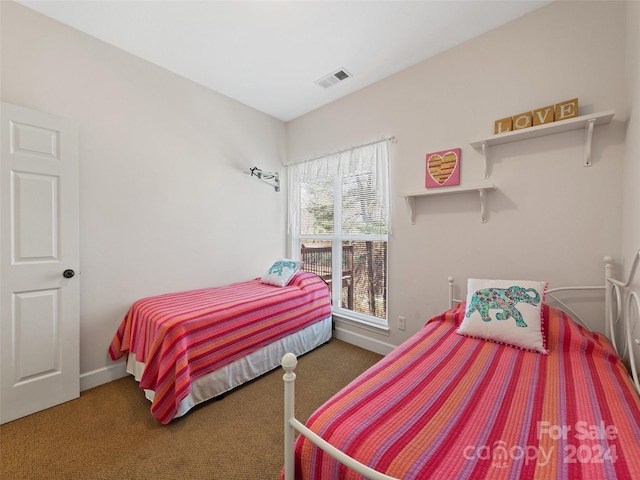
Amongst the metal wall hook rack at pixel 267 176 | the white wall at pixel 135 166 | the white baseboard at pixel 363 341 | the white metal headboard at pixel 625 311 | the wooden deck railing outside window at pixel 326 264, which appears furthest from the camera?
the metal wall hook rack at pixel 267 176

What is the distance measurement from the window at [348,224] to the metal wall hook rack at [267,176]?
0.64ft

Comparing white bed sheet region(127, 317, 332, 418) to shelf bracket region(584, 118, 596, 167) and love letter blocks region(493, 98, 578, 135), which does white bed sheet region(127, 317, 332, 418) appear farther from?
shelf bracket region(584, 118, 596, 167)

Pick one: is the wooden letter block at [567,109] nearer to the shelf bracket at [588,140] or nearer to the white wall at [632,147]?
the shelf bracket at [588,140]

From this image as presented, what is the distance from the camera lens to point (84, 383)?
2.07m

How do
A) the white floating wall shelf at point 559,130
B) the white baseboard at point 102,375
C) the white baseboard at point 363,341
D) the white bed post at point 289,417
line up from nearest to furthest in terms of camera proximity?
1. the white bed post at point 289,417
2. the white floating wall shelf at point 559,130
3. the white baseboard at point 102,375
4. the white baseboard at point 363,341

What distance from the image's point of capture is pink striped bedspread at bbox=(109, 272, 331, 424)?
1708 mm

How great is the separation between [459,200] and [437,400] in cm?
168

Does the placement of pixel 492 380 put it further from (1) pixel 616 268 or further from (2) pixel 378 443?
(1) pixel 616 268

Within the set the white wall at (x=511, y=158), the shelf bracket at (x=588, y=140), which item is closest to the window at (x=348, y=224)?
the white wall at (x=511, y=158)

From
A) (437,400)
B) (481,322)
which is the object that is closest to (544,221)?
(481,322)

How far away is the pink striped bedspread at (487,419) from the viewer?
2.29ft

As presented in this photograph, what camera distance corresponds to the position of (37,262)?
180cm

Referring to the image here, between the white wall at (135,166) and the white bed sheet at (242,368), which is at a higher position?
the white wall at (135,166)

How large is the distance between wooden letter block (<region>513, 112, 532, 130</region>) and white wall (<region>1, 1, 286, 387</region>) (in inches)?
103
